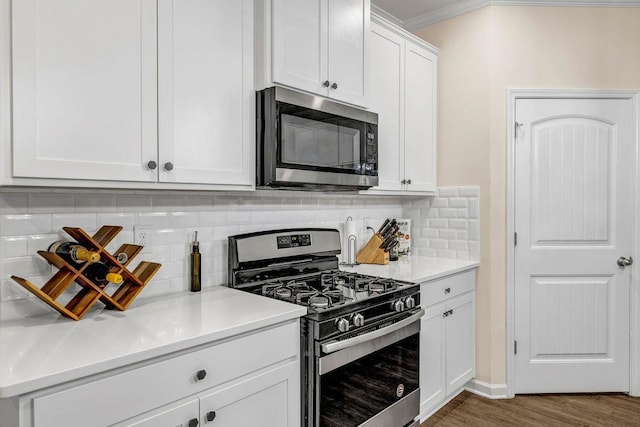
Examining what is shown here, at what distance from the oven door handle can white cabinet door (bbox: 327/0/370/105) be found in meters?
1.18

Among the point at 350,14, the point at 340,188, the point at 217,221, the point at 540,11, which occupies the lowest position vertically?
the point at 217,221

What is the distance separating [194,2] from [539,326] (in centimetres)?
291

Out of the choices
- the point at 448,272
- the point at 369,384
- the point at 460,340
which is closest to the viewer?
the point at 369,384

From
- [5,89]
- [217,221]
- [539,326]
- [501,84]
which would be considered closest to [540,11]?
→ [501,84]

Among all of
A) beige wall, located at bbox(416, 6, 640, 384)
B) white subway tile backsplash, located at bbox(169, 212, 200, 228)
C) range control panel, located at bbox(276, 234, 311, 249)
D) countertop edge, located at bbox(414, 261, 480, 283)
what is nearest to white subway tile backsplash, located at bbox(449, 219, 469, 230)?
beige wall, located at bbox(416, 6, 640, 384)

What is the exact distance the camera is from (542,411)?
2711 millimetres

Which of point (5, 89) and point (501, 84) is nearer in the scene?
point (5, 89)

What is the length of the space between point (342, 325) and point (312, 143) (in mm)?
872

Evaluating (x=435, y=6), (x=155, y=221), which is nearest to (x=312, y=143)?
(x=155, y=221)

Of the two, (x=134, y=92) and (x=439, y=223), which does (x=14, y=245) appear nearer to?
(x=134, y=92)

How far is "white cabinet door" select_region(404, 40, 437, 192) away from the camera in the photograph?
9.54ft

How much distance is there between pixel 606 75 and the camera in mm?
2885

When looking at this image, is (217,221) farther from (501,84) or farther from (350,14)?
(501,84)

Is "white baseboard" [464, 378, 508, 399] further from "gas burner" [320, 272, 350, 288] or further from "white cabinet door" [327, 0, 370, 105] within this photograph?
"white cabinet door" [327, 0, 370, 105]
